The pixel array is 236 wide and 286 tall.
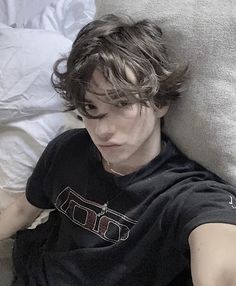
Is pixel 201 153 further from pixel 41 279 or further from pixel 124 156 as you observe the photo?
pixel 41 279

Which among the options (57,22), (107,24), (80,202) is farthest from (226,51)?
(57,22)

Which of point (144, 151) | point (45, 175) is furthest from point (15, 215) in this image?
point (144, 151)

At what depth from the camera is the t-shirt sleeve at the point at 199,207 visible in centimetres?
76

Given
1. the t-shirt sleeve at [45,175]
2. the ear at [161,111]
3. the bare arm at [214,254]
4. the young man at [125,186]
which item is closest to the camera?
the bare arm at [214,254]

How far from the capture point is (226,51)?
88 cm

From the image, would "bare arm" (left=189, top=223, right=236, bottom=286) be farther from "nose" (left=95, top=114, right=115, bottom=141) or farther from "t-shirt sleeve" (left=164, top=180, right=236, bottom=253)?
A: "nose" (left=95, top=114, right=115, bottom=141)

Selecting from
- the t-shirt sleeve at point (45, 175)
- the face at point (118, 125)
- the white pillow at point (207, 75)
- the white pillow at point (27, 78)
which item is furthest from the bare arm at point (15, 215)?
the white pillow at point (207, 75)

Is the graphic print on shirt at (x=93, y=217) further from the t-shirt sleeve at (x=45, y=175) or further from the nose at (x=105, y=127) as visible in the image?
the nose at (x=105, y=127)

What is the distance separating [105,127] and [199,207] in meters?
0.21

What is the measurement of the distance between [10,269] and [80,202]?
264 mm

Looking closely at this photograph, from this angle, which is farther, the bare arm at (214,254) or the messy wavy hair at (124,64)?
the messy wavy hair at (124,64)

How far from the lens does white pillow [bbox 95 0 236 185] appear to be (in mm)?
880

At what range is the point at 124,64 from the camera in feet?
2.73

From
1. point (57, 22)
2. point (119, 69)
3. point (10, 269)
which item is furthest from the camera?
point (57, 22)
